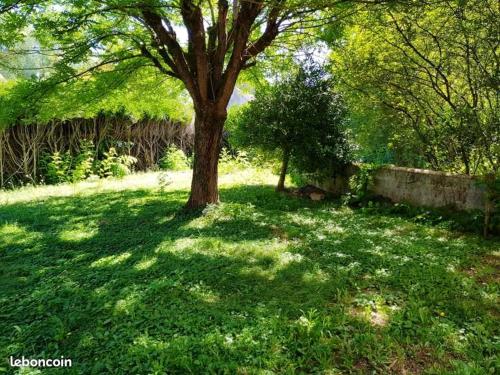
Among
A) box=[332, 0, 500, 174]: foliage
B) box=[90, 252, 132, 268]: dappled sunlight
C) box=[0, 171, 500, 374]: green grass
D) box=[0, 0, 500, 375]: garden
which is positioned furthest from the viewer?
box=[332, 0, 500, 174]: foliage

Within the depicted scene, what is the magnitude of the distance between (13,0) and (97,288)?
3584 millimetres

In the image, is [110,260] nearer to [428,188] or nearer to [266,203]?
[266,203]

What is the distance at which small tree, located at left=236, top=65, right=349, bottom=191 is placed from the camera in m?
8.73

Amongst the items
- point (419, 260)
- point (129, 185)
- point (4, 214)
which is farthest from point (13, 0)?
point (129, 185)

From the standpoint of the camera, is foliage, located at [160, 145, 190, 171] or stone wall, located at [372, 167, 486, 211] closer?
stone wall, located at [372, 167, 486, 211]

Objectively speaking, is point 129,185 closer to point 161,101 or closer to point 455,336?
point 161,101

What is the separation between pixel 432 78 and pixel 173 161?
11296mm

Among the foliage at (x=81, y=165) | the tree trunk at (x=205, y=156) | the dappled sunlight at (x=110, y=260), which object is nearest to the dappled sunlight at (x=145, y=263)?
Result: the dappled sunlight at (x=110, y=260)

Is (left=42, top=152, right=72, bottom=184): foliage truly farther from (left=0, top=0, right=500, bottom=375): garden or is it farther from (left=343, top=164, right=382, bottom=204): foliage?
(left=343, top=164, right=382, bottom=204): foliage

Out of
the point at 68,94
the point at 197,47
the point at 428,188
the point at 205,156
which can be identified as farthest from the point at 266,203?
the point at 68,94

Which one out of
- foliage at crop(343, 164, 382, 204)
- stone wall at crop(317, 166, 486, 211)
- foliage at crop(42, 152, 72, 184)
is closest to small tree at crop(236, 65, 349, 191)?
foliage at crop(343, 164, 382, 204)

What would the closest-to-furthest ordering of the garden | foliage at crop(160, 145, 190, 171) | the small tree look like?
the garden
the small tree
foliage at crop(160, 145, 190, 171)

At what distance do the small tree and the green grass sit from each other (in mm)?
2637

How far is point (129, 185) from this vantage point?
11211mm
